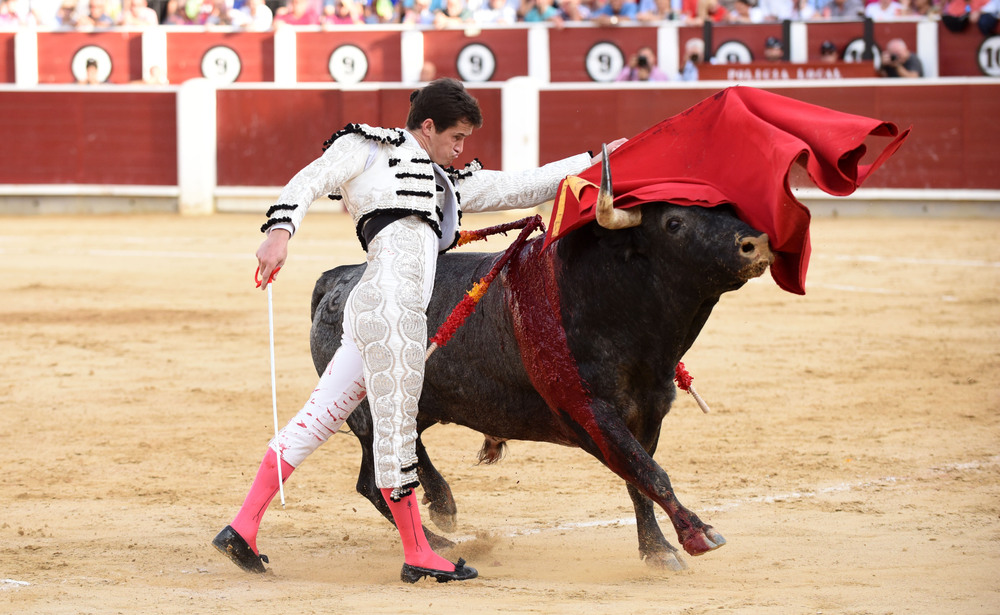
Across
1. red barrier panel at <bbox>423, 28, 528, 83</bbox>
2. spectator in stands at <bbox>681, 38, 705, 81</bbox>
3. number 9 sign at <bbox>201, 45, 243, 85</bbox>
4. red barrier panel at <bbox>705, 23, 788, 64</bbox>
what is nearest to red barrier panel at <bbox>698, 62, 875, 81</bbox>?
spectator in stands at <bbox>681, 38, 705, 81</bbox>

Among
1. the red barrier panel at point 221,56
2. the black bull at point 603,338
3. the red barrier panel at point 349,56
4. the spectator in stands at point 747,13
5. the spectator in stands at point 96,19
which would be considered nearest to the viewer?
the black bull at point 603,338

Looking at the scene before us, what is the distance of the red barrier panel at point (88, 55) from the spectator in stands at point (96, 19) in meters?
0.09

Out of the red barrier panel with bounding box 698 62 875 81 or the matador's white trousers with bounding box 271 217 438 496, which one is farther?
the red barrier panel with bounding box 698 62 875 81

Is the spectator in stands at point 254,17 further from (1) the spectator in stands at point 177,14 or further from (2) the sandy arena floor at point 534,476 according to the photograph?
(2) the sandy arena floor at point 534,476

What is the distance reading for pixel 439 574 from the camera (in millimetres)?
2887

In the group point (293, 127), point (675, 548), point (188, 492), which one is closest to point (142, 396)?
point (188, 492)

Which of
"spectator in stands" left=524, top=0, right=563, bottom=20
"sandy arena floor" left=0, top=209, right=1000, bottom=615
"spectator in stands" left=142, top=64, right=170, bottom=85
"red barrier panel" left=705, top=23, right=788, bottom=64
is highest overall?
"spectator in stands" left=524, top=0, right=563, bottom=20

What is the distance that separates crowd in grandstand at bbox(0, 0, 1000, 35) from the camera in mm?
12945

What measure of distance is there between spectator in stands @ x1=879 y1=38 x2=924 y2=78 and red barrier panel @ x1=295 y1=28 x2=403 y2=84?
5.21 m

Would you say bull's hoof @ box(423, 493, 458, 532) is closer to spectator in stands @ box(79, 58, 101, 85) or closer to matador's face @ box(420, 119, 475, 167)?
matador's face @ box(420, 119, 475, 167)

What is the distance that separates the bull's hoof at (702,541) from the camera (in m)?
2.71

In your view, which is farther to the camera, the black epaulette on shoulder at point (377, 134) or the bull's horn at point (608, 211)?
the black epaulette on shoulder at point (377, 134)

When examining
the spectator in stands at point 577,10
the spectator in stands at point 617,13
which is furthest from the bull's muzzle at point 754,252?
the spectator in stands at point 577,10

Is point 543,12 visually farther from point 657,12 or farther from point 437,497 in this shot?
point 437,497
